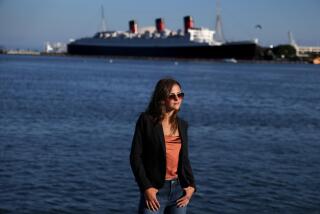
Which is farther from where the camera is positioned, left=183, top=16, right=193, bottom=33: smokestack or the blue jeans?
left=183, top=16, right=193, bottom=33: smokestack

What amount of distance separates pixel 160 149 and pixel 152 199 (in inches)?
11.4

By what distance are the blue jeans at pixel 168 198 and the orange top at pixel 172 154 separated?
0.05 m

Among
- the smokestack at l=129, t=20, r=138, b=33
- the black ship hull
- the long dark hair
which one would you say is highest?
the smokestack at l=129, t=20, r=138, b=33

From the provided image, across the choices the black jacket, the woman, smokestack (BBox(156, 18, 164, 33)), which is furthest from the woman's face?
smokestack (BBox(156, 18, 164, 33))

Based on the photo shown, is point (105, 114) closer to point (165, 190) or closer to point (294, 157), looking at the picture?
point (294, 157)

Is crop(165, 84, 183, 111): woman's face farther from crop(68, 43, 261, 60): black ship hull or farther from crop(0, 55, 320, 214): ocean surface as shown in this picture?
crop(68, 43, 261, 60): black ship hull

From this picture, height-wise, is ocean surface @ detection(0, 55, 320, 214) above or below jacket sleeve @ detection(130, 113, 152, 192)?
below

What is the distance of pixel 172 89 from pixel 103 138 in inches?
406

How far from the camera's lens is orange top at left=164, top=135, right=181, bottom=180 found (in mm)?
3551

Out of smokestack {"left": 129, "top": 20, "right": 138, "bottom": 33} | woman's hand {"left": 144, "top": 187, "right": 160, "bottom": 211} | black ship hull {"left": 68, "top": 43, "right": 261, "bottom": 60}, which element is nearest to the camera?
woman's hand {"left": 144, "top": 187, "right": 160, "bottom": 211}

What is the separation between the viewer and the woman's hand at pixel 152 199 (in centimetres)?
349


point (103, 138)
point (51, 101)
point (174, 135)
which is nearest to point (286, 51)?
point (51, 101)

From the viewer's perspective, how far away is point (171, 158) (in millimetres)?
3553

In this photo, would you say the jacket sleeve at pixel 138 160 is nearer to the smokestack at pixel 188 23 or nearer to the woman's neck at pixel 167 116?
the woman's neck at pixel 167 116
